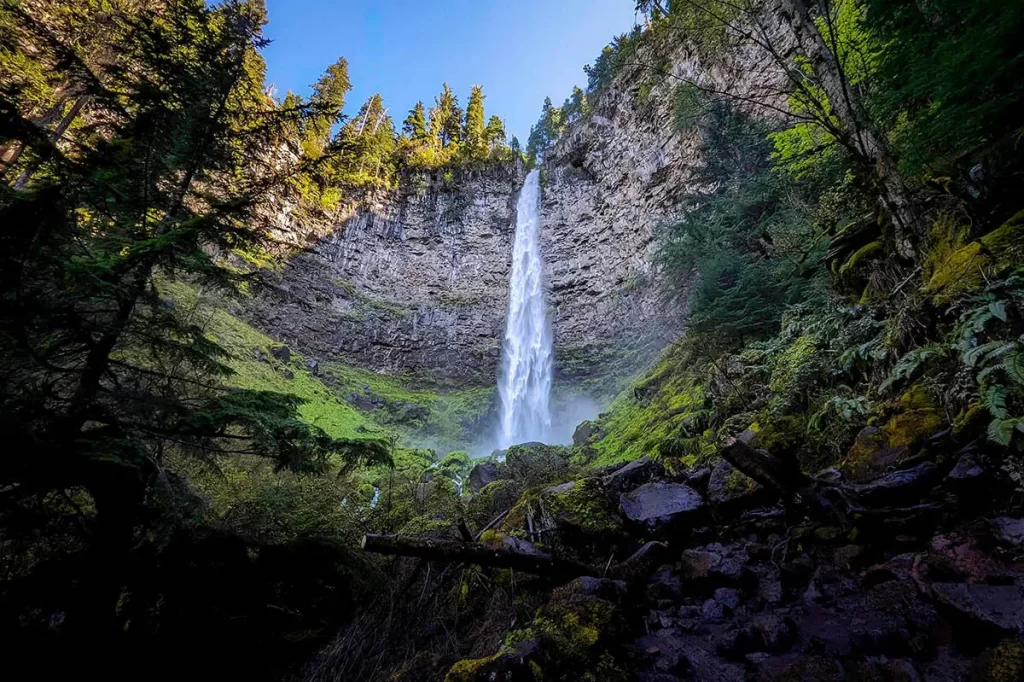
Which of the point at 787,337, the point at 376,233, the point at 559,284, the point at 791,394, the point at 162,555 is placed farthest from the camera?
the point at 376,233

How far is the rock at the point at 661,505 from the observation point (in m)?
3.35

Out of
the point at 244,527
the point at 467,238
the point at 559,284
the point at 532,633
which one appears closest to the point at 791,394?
the point at 532,633

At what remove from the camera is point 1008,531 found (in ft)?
6.39

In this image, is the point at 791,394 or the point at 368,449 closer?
the point at 368,449

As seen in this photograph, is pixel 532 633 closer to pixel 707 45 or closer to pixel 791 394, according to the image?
pixel 791 394

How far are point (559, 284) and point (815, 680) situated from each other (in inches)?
1032

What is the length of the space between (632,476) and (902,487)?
7.09 ft

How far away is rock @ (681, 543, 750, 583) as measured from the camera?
8.47 feet

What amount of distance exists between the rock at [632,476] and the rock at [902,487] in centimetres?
190

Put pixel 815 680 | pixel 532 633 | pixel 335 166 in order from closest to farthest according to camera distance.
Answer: pixel 815 680
pixel 532 633
pixel 335 166

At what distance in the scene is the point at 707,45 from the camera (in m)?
18.3

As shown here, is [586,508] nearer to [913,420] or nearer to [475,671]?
[475,671]

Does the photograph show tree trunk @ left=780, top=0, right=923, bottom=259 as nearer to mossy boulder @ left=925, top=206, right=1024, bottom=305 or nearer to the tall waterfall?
mossy boulder @ left=925, top=206, right=1024, bottom=305

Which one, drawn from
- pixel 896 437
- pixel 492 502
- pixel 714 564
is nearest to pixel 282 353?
pixel 492 502
